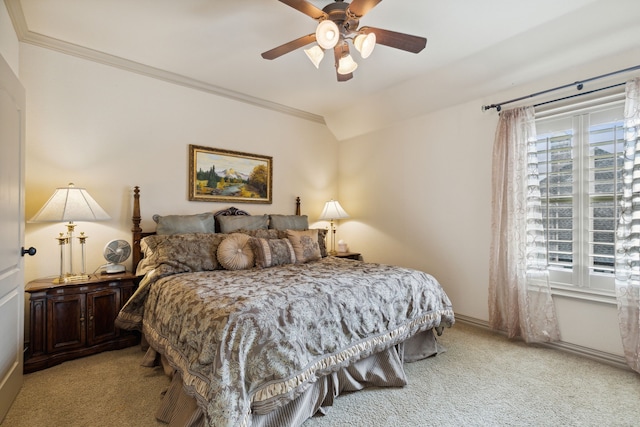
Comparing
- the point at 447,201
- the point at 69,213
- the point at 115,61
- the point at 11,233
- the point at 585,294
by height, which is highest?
the point at 115,61

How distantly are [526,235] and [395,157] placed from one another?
192 cm

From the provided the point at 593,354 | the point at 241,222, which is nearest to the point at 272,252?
the point at 241,222

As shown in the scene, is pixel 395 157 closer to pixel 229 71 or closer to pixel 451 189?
pixel 451 189

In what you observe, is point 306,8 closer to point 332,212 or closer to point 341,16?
point 341,16

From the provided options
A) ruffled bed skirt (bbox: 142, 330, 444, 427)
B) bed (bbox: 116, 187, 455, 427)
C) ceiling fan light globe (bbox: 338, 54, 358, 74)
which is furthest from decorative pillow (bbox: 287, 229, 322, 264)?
ceiling fan light globe (bbox: 338, 54, 358, 74)

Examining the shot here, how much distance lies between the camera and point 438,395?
2.05m

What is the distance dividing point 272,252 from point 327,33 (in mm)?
1985

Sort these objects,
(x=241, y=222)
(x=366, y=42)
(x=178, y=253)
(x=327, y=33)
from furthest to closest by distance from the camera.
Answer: (x=241, y=222), (x=178, y=253), (x=366, y=42), (x=327, y=33)

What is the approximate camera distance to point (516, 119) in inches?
117

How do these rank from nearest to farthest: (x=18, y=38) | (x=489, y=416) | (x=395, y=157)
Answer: (x=489, y=416), (x=18, y=38), (x=395, y=157)

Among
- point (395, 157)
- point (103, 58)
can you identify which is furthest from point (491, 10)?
point (103, 58)

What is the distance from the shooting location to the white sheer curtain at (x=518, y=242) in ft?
9.26

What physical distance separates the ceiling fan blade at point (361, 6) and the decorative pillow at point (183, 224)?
2.50 m

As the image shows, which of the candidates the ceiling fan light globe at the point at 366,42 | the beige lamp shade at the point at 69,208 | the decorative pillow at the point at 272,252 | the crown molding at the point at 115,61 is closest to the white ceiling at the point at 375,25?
the crown molding at the point at 115,61
